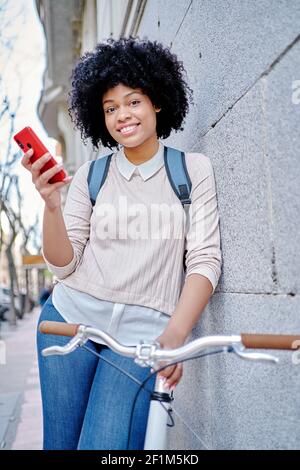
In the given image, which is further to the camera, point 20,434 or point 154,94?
point 20,434

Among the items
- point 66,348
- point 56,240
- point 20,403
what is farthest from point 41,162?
point 20,403

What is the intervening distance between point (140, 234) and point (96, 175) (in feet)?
1.06

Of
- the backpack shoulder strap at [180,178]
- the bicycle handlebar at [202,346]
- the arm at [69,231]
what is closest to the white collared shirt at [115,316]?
the arm at [69,231]

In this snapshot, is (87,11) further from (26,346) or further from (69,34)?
(26,346)

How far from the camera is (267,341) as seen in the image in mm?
1421

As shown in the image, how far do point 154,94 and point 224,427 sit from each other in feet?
4.70

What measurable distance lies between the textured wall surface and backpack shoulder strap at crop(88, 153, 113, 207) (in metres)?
0.49

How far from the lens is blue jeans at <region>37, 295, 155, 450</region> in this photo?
6.14 feet

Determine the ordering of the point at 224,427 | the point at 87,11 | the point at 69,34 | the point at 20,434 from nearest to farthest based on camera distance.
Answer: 1. the point at 224,427
2. the point at 20,434
3. the point at 87,11
4. the point at 69,34

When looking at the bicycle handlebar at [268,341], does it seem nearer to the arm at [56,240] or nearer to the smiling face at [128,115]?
the arm at [56,240]

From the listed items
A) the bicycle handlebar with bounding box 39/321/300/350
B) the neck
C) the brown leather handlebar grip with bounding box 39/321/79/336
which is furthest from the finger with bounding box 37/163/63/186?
the bicycle handlebar with bounding box 39/321/300/350

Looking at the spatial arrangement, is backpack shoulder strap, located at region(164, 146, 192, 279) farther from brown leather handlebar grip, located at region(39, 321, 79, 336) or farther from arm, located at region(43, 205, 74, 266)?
brown leather handlebar grip, located at region(39, 321, 79, 336)
